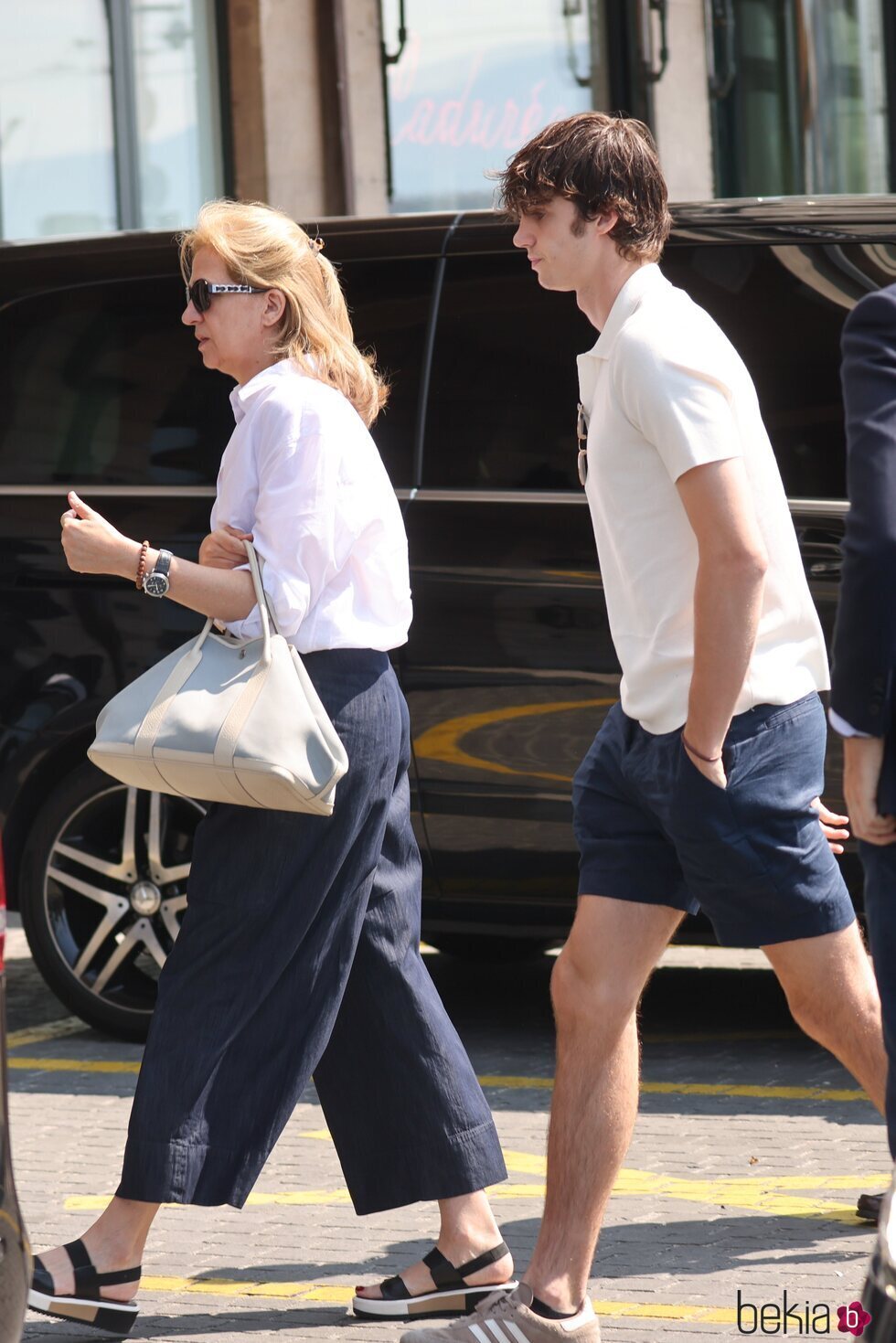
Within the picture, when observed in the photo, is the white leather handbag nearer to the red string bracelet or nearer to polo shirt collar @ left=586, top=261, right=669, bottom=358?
the red string bracelet

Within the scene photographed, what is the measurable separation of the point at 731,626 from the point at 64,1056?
311cm

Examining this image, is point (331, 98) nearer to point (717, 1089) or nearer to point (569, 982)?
point (717, 1089)

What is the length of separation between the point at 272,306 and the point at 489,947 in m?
3.18

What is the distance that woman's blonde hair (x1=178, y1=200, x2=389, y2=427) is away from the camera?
3.70m

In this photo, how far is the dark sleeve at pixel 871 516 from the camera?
8.24 feet

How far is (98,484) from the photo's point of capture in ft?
18.6

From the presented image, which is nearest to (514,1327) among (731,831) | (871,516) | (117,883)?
(731,831)

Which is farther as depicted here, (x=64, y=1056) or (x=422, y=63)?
(x=422, y=63)

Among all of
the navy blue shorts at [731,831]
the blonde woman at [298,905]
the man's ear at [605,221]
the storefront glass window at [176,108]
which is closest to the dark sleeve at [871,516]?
the navy blue shorts at [731,831]

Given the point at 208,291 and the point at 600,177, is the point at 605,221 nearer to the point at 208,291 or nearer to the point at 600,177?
the point at 600,177

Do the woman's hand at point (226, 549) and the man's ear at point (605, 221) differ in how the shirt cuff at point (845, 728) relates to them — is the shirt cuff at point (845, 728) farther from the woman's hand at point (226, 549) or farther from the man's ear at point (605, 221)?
the woman's hand at point (226, 549)

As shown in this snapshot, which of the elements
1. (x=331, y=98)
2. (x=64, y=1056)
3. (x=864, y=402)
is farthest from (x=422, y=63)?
(x=864, y=402)

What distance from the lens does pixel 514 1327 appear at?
11.2 feet

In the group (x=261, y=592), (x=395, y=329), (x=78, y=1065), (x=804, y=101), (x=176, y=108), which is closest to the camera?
(x=261, y=592)
